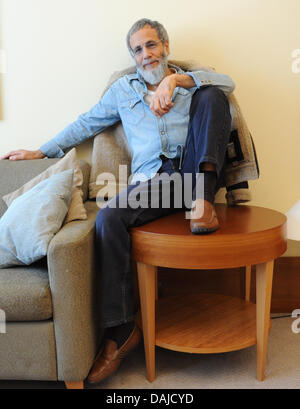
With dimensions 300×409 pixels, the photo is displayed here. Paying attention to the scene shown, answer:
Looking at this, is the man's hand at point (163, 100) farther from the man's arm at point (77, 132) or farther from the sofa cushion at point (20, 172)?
the sofa cushion at point (20, 172)

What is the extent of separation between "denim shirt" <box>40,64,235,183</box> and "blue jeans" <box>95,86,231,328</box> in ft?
0.54

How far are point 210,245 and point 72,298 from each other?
0.47 metres

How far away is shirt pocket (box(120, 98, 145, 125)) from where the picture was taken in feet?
6.04

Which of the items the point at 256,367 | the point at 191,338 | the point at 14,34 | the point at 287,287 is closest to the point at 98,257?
the point at 191,338

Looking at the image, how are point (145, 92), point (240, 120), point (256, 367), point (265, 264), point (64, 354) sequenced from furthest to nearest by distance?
point (145, 92) < point (240, 120) < point (256, 367) < point (265, 264) < point (64, 354)

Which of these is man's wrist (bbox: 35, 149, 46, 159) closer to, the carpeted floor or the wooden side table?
the wooden side table

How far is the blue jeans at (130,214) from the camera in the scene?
1414 millimetres

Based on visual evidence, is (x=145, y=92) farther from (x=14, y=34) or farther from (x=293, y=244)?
(x=293, y=244)

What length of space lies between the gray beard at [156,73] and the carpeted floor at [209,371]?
1165 millimetres

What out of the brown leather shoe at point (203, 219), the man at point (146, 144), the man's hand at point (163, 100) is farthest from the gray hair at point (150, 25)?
the brown leather shoe at point (203, 219)

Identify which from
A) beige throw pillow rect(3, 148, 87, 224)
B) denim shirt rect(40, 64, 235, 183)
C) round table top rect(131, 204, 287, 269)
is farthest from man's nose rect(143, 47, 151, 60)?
round table top rect(131, 204, 287, 269)

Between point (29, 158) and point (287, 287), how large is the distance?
1398 millimetres

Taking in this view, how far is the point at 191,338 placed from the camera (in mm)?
1493

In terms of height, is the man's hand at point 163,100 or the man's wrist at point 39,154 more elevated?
the man's hand at point 163,100
